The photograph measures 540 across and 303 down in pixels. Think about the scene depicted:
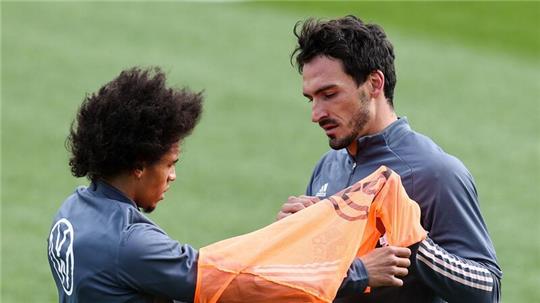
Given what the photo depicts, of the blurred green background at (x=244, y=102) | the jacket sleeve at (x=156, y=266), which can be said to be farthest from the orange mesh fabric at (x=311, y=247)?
the blurred green background at (x=244, y=102)

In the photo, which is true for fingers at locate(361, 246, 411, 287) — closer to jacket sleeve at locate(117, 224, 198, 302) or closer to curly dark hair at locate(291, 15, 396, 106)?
jacket sleeve at locate(117, 224, 198, 302)

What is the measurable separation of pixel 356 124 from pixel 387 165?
0.78 ft

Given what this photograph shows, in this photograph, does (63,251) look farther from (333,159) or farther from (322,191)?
(333,159)

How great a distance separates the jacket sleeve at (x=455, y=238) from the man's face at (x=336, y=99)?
16.9 inches

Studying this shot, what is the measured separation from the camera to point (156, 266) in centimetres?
454

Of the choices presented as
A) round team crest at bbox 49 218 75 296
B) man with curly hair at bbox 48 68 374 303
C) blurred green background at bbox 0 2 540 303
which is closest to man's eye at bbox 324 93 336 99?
man with curly hair at bbox 48 68 374 303

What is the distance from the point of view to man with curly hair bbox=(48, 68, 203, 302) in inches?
180

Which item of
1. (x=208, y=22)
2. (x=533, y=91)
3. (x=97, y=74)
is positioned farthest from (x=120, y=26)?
(x=533, y=91)

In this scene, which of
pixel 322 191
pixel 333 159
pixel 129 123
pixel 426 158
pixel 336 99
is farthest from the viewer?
pixel 333 159

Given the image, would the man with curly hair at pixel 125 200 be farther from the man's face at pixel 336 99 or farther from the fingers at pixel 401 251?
the man's face at pixel 336 99

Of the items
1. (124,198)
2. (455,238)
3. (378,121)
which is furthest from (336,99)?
(124,198)

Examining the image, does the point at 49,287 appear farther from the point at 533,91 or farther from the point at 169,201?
the point at 533,91

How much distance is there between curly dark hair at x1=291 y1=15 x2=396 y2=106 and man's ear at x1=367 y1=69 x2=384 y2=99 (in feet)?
0.07

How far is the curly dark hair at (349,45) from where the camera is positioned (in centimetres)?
538
